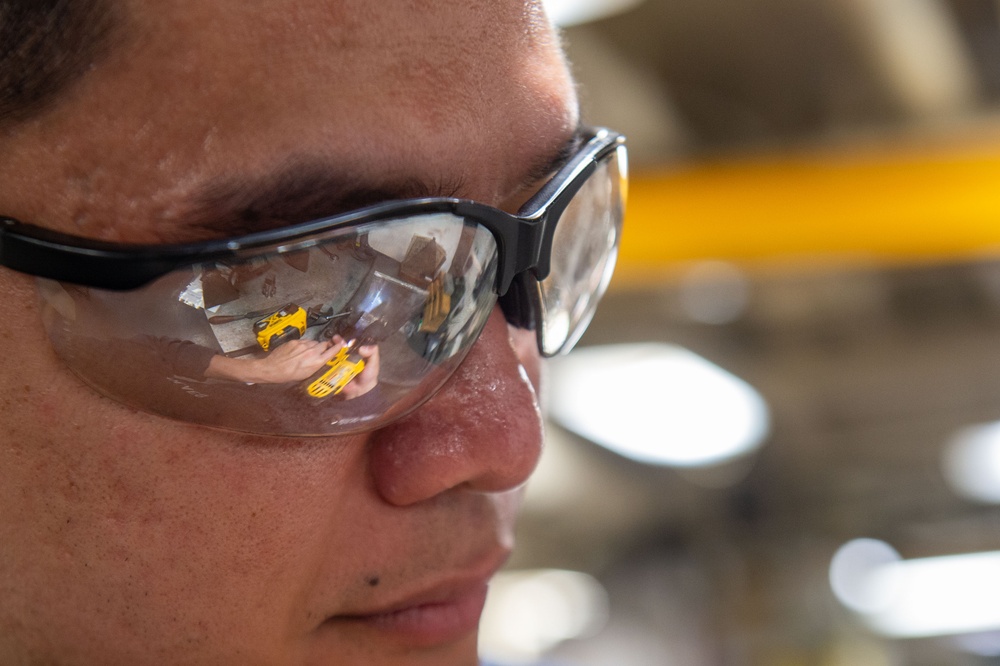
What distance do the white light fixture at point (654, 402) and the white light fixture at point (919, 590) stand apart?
3.51m

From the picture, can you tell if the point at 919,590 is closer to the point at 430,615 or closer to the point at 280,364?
the point at 430,615

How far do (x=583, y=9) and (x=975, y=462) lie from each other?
8339mm

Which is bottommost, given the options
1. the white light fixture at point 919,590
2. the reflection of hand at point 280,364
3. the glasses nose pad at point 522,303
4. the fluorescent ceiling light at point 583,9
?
the white light fixture at point 919,590

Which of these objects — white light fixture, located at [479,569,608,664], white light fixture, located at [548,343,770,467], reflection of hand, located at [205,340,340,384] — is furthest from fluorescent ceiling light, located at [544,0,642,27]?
white light fixture, located at [479,569,608,664]

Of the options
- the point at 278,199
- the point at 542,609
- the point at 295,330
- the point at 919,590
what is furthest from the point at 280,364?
the point at 542,609

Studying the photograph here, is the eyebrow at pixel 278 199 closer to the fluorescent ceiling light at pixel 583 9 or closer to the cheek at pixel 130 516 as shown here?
the cheek at pixel 130 516

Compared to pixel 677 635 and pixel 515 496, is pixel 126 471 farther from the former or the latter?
pixel 677 635

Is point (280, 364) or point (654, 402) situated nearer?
point (280, 364)

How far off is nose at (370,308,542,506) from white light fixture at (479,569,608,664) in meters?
14.5

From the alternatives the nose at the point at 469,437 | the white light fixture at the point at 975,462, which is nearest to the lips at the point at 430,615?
the nose at the point at 469,437

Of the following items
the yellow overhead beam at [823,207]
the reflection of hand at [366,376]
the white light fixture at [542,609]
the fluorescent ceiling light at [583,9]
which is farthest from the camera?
the white light fixture at [542,609]

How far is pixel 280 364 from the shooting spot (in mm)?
830

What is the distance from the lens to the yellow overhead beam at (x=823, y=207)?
15.9 feet

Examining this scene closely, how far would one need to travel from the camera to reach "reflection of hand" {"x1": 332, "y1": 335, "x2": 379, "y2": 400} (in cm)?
87
